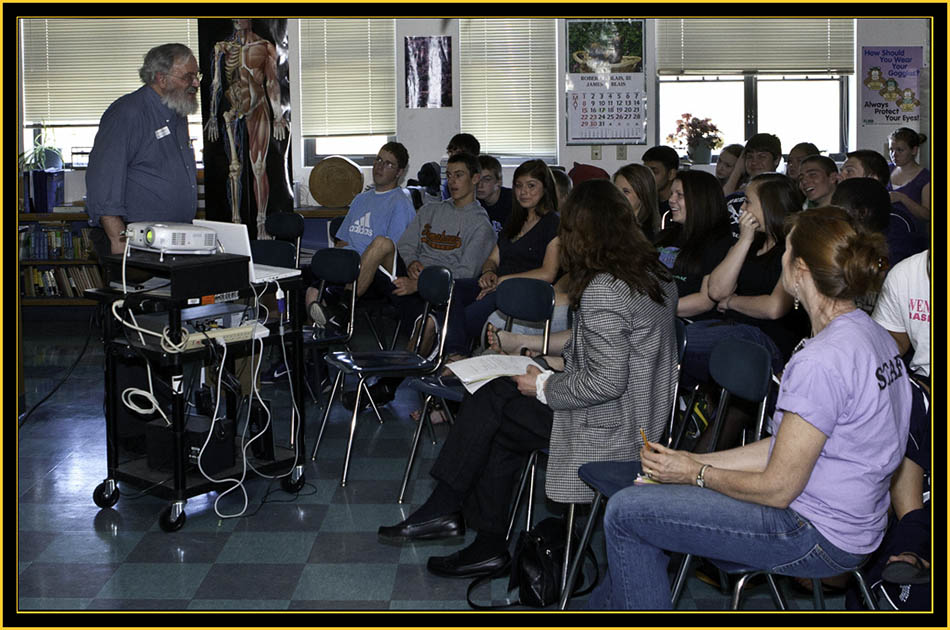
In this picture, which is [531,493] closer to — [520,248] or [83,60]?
[520,248]

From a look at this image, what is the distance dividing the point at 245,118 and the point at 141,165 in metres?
2.78

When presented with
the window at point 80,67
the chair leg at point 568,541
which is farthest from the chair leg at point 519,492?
the window at point 80,67

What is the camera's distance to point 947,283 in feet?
7.48

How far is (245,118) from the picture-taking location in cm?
660

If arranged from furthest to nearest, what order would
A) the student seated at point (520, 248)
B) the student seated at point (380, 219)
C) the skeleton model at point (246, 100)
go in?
the skeleton model at point (246, 100), the student seated at point (380, 219), the student seated at point (520, 248)

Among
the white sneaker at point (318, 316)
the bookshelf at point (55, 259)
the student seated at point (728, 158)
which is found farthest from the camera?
the bookshelf at point (55, 259)

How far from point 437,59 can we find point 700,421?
5247 millimetres

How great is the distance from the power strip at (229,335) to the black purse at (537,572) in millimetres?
1191

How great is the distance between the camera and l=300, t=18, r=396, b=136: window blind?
8320mm

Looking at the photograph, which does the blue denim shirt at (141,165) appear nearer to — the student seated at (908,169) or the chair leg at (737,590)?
the chair leg at (737,590)

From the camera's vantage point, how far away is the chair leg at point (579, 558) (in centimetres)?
263

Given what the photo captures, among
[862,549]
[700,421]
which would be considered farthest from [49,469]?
[862,549]

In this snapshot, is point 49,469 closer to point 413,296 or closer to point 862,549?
point 413,296

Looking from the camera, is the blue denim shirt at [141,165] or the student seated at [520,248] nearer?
the blue denim shirt at [141,165]
